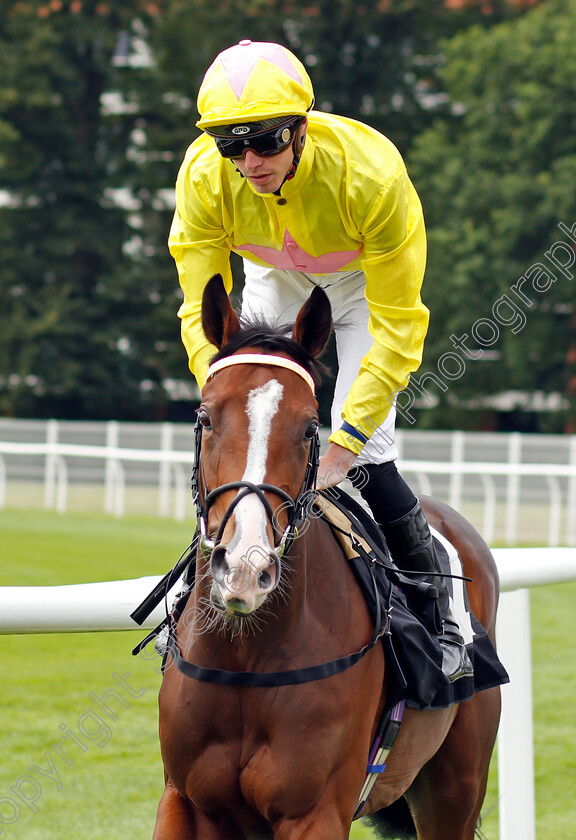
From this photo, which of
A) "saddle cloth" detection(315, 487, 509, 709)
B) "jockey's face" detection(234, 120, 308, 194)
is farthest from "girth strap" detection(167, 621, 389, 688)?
"jockey's face" detection(234, 120, 308, 194)

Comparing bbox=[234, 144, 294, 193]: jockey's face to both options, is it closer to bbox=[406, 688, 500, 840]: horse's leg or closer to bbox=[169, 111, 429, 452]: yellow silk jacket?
bbox=[169, 111, 429, 452]: yellow silk jacket

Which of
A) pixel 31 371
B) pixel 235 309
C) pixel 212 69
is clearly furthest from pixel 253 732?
pixel 31 371

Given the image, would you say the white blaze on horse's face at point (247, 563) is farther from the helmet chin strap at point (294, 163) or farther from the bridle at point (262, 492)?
the helmet chin strap at point (294, 163)

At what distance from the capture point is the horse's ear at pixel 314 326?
284 cm

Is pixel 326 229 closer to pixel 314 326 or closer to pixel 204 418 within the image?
pixel 314 326

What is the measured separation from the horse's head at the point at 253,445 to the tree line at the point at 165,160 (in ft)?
82.1

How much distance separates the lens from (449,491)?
1628 centimetres

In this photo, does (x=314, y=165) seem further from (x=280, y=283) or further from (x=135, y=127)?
(x=135, y=127)

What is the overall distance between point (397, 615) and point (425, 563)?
1.06 ft

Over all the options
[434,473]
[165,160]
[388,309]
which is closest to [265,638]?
[388,309]

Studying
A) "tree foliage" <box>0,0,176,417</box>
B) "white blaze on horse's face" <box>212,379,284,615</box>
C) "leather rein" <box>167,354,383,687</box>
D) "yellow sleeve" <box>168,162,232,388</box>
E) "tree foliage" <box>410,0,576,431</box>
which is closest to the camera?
"white blaze on horse's face" <box>212,379,284,615</box>

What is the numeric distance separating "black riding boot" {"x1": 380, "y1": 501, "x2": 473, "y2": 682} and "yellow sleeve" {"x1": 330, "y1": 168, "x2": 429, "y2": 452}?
1.36 feet

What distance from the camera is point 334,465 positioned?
2.96 meters

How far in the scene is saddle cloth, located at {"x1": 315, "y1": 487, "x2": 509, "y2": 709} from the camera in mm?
3018
